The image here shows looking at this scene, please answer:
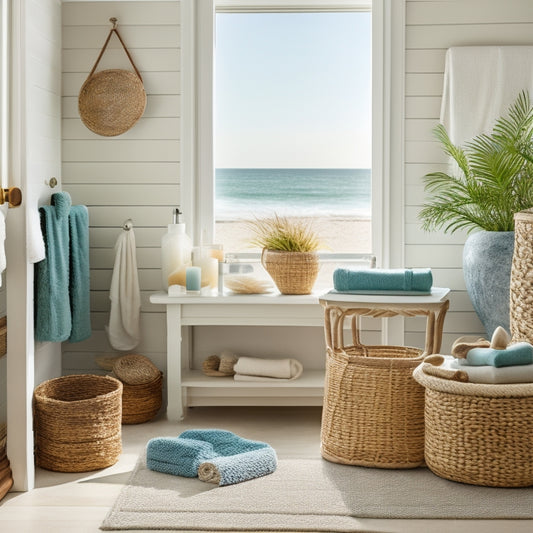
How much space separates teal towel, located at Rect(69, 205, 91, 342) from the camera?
148 inches

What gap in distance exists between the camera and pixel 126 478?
9.96ft

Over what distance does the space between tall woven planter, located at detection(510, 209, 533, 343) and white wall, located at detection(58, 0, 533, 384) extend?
2.65 ft

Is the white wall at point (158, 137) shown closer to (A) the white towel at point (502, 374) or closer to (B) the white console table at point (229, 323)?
(B) the white console table at point (229, 323)

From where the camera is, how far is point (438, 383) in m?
2.92

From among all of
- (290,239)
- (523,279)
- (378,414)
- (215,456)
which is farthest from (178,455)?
(523,279)

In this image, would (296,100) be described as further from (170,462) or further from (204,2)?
(170,462)

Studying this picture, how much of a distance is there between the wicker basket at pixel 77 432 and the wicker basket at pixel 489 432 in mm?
1232

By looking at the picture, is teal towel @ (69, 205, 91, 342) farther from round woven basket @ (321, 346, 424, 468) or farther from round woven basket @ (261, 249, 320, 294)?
round woven basket @ (321, 346, 424, 468)

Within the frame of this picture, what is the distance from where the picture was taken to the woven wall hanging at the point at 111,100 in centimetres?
390

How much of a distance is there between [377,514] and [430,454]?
1.48 ft

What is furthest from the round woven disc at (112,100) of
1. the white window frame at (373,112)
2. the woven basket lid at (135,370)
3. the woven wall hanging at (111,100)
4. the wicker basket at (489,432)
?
the wicker basket at (489,432)

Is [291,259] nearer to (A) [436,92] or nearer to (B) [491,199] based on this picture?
(B) [491,199]

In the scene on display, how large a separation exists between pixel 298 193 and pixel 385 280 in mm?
1066

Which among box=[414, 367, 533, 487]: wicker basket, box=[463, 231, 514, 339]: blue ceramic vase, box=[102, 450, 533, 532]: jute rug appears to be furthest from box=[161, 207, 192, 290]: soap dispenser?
box=[414, 367, 533, 487]: wicker basket
